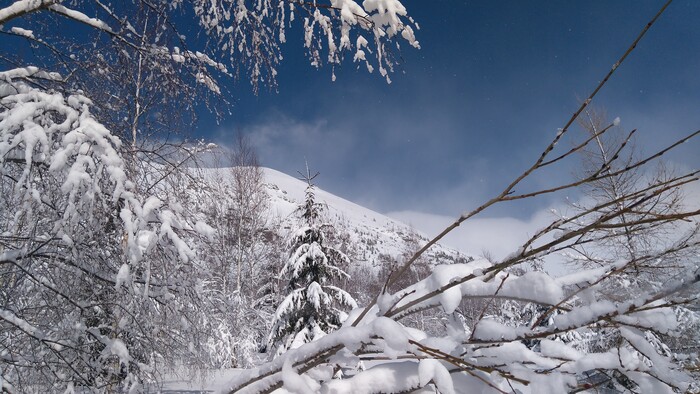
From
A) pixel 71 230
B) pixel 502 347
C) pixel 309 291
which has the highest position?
pixel 309 291

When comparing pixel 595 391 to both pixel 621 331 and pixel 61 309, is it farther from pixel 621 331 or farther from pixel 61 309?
pixel 61 309

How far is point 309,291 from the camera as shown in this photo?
10148 mm

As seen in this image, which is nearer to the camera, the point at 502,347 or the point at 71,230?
the point at 502,347

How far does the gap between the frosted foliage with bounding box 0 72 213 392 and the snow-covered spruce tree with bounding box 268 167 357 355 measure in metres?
7.16

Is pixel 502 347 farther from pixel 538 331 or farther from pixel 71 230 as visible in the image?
pixel 71 230

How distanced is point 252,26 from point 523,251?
2898 millimetres

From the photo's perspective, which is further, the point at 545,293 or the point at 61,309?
the point at 61,309

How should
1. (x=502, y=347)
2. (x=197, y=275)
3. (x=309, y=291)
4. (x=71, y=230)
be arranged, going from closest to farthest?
(x=502, y=347) < (x=71, y=230) < (x=197, y=275) < (x=309, y=291)

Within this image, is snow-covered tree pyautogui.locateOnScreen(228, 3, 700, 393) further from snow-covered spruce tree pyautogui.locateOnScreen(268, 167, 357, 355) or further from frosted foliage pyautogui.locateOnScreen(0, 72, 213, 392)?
snow-covered spruce tree pyautogui.locateOnScreen(268, 167, 357, 355)

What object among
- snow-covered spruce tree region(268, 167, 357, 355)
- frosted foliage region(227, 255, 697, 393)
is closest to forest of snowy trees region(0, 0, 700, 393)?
frosted foliage region(227, 255, 697, 393)

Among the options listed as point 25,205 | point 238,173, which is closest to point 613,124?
point 25,205

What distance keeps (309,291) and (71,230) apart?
29.0ft

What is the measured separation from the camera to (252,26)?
9.51 ft

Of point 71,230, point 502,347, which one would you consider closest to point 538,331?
point 502,347
